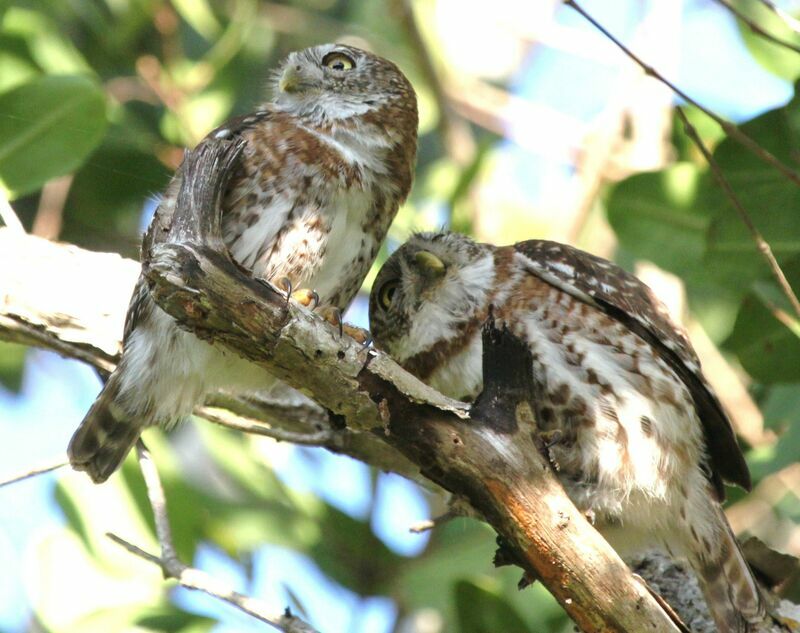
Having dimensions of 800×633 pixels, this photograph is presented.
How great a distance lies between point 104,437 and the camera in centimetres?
A: 423

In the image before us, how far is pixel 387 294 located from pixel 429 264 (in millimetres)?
217

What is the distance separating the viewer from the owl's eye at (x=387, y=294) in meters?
4.59

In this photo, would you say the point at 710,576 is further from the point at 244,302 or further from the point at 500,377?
the point at 244,302

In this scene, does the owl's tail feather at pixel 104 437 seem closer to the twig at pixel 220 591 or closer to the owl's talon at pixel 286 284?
the twig at pixel 220 591

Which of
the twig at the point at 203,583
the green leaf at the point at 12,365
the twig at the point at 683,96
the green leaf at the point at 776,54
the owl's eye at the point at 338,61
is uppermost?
the twig at the point at 683,96

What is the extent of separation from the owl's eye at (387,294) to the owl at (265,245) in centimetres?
21

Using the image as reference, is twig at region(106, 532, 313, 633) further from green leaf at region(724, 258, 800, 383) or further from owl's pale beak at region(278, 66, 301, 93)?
green leaf at region(724, 258, 800, 383)

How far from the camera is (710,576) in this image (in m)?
4.12

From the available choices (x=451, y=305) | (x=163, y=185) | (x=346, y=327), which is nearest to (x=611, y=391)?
(x=451, y=305)

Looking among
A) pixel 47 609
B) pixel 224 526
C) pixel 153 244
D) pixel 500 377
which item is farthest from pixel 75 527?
pixel 500 377

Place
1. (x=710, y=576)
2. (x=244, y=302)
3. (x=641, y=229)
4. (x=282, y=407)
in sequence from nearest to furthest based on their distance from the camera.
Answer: (x=244, y=302), (x=710, y=576), (x=282, y=407), (x=641, y=229)

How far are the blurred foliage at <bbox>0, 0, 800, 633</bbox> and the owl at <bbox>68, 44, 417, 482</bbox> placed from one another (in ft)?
3.06

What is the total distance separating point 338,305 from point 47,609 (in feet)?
5.74

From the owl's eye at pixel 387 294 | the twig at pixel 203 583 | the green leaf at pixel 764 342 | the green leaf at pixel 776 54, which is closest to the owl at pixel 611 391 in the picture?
the owl's eye at pixel 387 294
